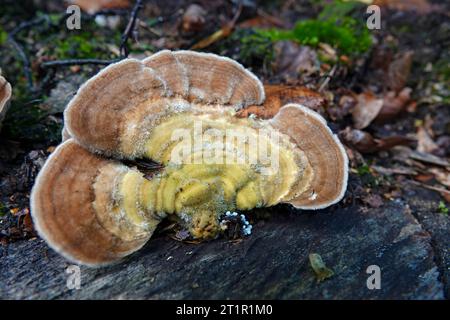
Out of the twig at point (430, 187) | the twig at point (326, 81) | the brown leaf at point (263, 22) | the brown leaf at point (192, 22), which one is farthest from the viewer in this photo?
the brown leaf at point (263, 22)

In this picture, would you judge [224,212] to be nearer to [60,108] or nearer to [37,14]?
[60,108]

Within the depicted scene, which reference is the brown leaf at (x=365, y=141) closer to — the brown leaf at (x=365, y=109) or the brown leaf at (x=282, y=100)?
the brown leaf at (x=365, y=109)

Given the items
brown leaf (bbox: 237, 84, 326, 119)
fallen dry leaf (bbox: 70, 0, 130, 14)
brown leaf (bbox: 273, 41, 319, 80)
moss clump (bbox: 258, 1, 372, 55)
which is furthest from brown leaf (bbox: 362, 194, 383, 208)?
fallen dry leaf (bbox: 70, 0, 130, 14)

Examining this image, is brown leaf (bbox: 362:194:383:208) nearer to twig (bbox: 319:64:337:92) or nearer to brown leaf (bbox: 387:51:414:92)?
twig (bbox: 319:64:337:92)

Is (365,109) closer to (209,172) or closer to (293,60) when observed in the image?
(293,60)

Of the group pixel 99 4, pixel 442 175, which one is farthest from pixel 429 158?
pixel 99 4

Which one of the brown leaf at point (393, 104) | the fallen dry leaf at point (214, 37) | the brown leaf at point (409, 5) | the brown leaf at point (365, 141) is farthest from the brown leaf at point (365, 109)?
the brown leaf at point (409, 5)
